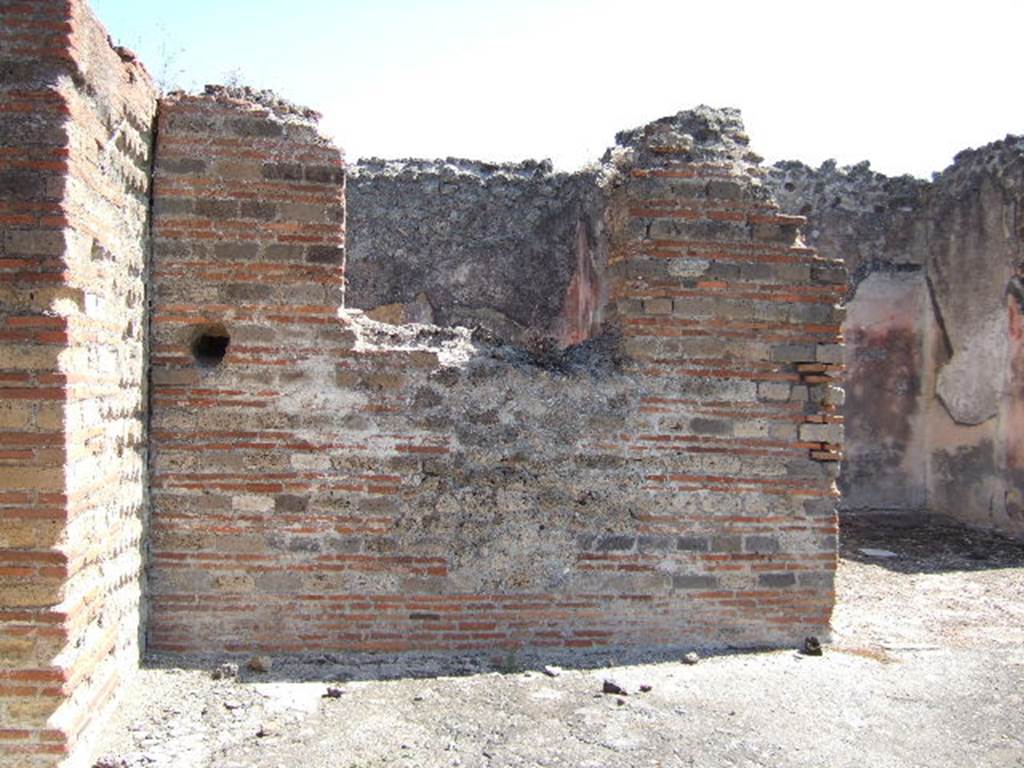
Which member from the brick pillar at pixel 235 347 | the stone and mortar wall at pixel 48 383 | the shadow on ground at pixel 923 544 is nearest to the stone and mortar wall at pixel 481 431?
the brick pillar at pixel 235 347

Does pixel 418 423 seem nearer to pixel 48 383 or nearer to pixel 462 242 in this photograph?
pixel 48 383

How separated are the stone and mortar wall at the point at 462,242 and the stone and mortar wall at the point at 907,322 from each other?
2.74 meters

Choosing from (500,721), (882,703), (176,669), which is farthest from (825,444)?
(176,669)

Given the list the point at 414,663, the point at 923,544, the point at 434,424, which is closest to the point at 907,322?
→ the point at 923,544

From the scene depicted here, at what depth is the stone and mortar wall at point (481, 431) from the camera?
185 inches

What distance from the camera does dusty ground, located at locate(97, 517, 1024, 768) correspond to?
3865 millimetres

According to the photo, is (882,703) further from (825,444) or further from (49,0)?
(49,0)

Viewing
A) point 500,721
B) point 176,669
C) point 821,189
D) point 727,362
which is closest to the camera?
point 500,721

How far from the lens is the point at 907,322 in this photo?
10445mm

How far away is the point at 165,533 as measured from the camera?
4688mm

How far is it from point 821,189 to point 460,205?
4213mm

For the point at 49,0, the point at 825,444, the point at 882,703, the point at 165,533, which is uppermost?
the point at 49,0

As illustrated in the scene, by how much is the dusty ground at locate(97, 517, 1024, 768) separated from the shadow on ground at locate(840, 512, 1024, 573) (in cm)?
230

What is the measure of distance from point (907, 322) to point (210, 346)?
8385mm
